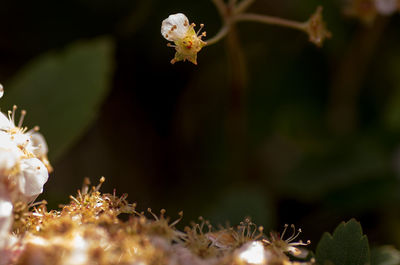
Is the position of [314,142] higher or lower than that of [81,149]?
higher

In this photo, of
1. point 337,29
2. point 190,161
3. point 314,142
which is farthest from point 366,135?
point 190,161

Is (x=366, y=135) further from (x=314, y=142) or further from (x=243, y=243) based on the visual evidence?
(x=243, y=243)

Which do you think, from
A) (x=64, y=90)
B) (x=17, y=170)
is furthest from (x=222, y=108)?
(x=17, y=170)

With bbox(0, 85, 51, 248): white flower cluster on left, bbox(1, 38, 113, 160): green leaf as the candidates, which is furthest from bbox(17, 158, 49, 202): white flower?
bbox(1, 38, 113, 160): green leaf

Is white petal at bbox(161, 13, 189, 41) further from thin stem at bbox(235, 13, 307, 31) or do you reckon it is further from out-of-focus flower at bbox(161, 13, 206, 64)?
thin stem at bbox(235, 13, 307, 31)

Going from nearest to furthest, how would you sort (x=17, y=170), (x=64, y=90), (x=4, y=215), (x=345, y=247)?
(x=4, y=215), (x=17, y=170), (x=345, y=247), (x=64, y=90)

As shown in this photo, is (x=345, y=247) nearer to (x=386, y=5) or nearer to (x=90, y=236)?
(x=90, y=236)
